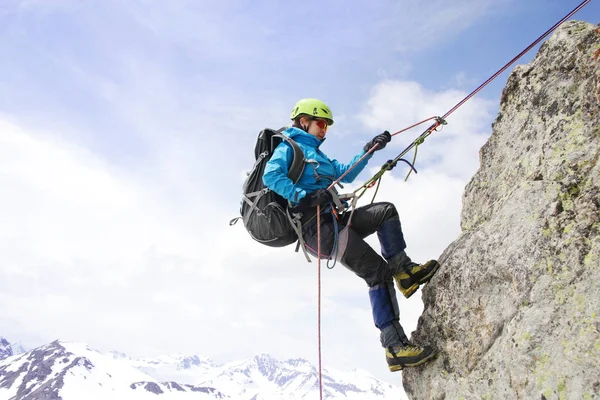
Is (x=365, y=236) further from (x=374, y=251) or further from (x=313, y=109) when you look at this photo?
(x=313, y=109)

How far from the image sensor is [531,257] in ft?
15.3

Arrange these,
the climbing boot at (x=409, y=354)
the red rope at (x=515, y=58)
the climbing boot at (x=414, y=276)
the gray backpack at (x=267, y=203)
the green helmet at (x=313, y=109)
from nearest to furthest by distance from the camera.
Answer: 1. the red rope at (x=515, y=58)
2. the climbing boot at (x=409, y=354)
3. the climbing boot at (x=414, y=276)
4. the gray backpack at (x=267, y=203)
5. the green helmet at (x=313, y=109)

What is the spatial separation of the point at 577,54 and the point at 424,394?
461 cm

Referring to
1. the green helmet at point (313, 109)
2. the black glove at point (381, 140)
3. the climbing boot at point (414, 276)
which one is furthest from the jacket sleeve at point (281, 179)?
the climbing boot at point (414, 276)

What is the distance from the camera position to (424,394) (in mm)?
5859

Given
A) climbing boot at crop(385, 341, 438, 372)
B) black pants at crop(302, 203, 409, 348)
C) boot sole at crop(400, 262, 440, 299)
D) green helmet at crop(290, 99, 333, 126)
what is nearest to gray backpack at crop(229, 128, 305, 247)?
black pants at crop(302, 203, 409, 348)

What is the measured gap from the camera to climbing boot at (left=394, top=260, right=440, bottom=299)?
20.4 feet

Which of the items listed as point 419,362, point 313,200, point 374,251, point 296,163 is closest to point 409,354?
point 419,362

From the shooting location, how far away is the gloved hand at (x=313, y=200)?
20.0ft

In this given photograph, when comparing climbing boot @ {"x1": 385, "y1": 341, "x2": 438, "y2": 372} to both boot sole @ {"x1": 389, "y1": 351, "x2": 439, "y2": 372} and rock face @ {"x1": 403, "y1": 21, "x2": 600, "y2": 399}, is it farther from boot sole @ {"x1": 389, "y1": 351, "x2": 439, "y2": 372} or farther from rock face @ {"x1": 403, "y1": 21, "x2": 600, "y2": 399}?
rock face @ {"x1": 403, "y1": 21, "x2": 600, "y2": 399}

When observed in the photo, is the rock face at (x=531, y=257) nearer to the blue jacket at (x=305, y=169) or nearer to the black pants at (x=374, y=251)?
the black pants at (x=374, y=251)

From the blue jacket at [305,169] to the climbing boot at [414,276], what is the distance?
5.52 ft

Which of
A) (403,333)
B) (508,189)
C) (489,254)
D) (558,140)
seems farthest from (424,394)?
(558,140)

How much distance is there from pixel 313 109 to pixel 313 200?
1748 millimetres
